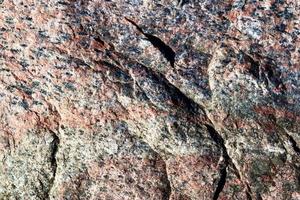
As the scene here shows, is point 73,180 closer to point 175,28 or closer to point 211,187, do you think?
point 211,187

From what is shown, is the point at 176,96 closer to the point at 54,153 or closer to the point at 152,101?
the point at 152,101

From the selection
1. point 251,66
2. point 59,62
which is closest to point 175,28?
point 251,66

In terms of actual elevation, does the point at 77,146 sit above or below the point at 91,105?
below

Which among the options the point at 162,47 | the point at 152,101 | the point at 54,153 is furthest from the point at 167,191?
the point at 162,47

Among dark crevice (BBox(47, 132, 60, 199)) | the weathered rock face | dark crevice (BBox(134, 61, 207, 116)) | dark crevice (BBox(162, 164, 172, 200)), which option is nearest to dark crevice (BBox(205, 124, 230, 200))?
the weathered rock face

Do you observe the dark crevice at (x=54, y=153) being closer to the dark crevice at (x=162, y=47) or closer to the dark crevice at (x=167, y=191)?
the dark crevice at (x=167, y=191)
